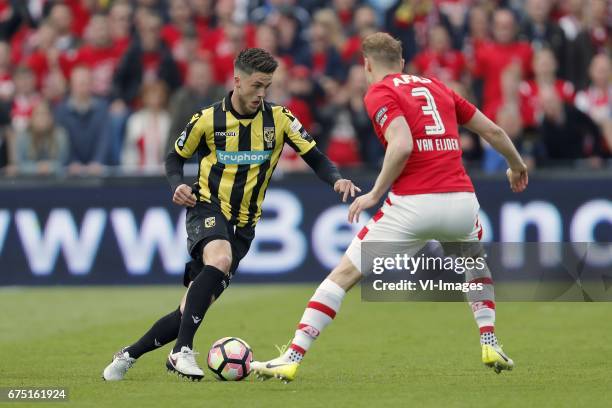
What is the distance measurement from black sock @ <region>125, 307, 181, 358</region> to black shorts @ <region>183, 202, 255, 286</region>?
0.34 meters

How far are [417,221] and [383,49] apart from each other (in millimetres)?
1142

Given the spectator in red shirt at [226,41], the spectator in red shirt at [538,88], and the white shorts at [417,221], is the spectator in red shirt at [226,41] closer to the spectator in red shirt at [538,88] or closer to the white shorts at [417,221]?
the spectator in red shirt at [538,88]

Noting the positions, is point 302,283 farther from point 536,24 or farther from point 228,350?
point 228,350

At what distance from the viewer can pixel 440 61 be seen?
1755cm

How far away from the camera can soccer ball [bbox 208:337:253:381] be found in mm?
8906

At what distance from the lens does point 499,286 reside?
14.6 m

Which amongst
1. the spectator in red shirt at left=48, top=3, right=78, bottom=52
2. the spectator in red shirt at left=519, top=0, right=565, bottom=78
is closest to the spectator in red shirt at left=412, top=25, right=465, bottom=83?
the spectator in red shirt at left=519, top=0, right=565, bottom=78

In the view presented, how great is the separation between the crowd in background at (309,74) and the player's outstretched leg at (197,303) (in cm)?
813

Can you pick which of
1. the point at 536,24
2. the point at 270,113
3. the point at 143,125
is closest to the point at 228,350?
the point at 270,113

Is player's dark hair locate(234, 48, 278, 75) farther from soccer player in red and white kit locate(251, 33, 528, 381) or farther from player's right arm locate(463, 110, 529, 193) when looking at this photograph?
player's right arm locate(463, 110, 529, 193)

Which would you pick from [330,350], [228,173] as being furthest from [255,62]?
[330,350]

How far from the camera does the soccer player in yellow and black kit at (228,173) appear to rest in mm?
8945


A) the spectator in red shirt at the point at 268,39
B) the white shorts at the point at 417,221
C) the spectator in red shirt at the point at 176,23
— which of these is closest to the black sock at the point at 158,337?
the white shorts at the point at 417,221

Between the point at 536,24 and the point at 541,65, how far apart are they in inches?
50.1
